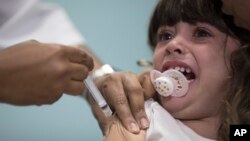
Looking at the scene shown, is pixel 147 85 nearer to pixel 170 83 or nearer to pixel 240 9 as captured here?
pixel 170 83

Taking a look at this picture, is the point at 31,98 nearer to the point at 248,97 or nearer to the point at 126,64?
the point at 248,97

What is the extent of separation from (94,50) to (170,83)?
1.15 m

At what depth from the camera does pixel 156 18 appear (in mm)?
1299

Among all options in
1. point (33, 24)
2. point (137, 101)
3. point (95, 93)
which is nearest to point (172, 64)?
point (137, 101)

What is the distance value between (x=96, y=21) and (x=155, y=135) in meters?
1.31

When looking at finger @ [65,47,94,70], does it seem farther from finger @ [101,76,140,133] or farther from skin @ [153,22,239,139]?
skin @ [153,22,239,139]

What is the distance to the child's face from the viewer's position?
3.75 feet

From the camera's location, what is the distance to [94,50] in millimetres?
2207

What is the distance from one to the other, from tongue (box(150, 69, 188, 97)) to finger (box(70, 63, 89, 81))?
0.25 meters

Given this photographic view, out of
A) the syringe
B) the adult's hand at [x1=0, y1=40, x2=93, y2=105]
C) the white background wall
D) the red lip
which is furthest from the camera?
the white background wall

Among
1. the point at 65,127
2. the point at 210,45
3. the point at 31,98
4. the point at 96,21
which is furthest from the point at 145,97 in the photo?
the point at 96,21

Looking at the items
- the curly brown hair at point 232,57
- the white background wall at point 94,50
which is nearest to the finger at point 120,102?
the curly brown hair at point 232,57

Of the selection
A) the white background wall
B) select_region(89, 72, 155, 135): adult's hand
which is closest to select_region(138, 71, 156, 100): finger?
select_region(89, 72, 155, 135): adult's hand

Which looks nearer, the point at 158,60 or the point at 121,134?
the point at 121,134
